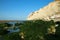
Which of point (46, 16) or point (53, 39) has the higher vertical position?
point (46, 16)

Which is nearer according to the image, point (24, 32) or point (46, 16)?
point (46, 16)

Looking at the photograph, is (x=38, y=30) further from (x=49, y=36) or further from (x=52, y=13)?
(x=52, y=13)

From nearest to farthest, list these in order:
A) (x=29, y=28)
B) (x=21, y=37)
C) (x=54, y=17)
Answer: (x=54, y=17) → (x=29, y=28) → (x=21, y=37)

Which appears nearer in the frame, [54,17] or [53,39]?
[54,17]

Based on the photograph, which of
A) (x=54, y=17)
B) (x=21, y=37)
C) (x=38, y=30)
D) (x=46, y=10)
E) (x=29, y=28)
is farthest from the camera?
(x=21, y=37)

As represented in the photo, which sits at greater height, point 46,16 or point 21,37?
point 46,16

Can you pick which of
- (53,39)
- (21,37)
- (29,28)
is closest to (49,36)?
(53,39)

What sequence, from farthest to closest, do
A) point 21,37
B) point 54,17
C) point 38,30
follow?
point 21,37 → point 38,30 → point 54,17

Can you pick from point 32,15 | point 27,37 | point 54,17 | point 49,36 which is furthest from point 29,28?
point 54,17

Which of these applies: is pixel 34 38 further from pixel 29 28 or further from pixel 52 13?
pixel 52 13
